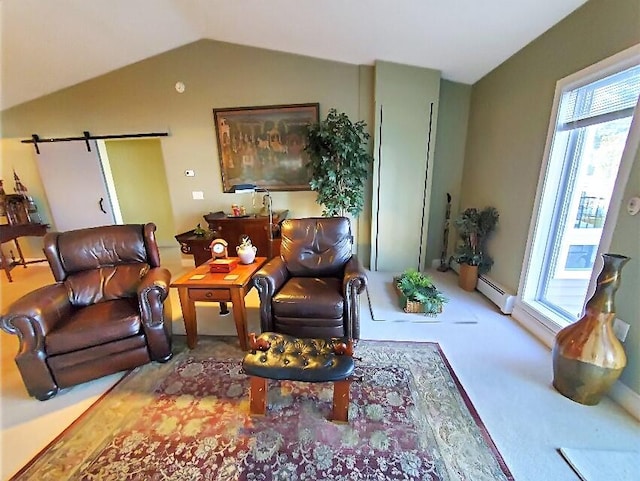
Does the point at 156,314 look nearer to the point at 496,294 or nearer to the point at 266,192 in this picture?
the point at 266,192

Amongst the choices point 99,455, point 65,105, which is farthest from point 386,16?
point 65,105

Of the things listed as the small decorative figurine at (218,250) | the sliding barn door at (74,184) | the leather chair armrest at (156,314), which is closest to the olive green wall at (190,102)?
the sliding barn door at (74,184)

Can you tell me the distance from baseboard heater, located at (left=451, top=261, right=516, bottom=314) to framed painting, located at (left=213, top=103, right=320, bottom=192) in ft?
8.48

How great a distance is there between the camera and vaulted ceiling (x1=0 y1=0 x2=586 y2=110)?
7.92 feet

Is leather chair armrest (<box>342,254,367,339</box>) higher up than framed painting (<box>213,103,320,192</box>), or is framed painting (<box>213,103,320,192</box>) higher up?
framed painting (<box>213,103,320,192</box>)

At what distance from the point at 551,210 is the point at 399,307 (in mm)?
1617

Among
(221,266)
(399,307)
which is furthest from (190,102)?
(399,307)

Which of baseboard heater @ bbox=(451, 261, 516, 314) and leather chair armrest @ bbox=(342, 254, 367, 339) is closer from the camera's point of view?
leather chair armrest @ bbox=(342, 254, 367, 339)

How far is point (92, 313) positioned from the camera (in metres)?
2.07

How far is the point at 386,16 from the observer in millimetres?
2615

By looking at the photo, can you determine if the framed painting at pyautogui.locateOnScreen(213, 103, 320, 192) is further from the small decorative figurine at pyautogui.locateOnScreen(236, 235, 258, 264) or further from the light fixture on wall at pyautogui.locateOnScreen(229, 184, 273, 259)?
the small decorative figurine at pyautogui.locateOnScreen(236, 235, 258, 264)

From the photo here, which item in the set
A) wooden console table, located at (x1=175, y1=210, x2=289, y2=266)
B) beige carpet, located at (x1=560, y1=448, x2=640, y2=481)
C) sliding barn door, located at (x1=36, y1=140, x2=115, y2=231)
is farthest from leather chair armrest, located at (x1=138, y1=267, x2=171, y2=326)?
sliding barn door, located at (x1=36, y1=140, x2=115, y2=231)

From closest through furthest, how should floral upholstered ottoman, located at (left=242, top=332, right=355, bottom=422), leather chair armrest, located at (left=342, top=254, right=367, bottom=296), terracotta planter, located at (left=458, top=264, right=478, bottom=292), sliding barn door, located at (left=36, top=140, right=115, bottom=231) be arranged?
1. floral upholstered ottoman, located at (left=242, top=332, right=355, bottom=422)
2. leather chair armrest, located at (left=342, top=254, right=367, bottom=296)
3. terracotta planter, located at (left=458, top=264, right=478, bottom=292)
4. sliding barn door, located at (left=36, top=140, right=115, bottom=231)

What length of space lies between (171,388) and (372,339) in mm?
1582
